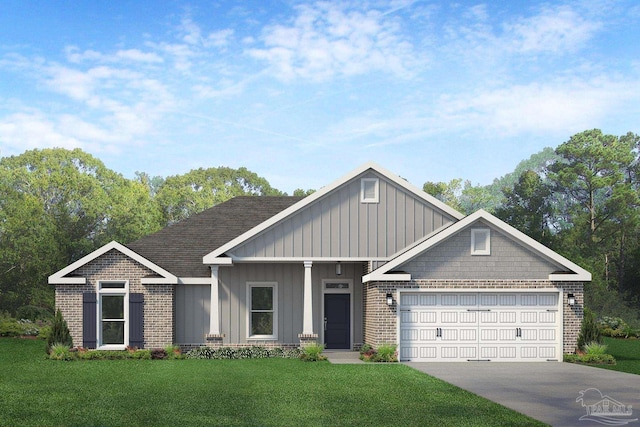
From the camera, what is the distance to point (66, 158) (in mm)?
74000

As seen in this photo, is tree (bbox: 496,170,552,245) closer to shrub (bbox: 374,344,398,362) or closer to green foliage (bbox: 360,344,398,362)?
green foliage (bbox: 360,344,398,362)

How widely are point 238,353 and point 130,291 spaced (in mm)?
4165

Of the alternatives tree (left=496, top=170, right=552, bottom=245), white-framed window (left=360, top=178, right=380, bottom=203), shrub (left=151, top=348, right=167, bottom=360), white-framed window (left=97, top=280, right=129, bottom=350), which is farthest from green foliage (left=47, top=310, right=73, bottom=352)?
tree (left=496, top=170, right=552, bottom=245)

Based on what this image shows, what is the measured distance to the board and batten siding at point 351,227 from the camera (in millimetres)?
26359

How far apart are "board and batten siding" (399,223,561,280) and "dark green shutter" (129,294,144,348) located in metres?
8.76

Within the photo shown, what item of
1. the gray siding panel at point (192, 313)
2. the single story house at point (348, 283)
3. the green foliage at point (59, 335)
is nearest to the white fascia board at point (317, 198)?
the single story house at point (348, 283)

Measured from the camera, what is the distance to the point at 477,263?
80.4ft

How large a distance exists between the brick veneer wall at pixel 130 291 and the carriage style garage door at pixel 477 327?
7888 millimetres

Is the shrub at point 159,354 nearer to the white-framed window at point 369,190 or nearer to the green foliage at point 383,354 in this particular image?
the green foliage at point 383,354

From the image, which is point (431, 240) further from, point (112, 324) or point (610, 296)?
point (610, 296)

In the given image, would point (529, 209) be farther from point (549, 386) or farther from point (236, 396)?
point (236, 396)

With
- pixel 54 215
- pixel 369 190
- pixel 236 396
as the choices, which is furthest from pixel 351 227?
pixel 54 215

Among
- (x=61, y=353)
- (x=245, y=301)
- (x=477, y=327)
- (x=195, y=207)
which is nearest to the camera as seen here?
(x=477, y=327)

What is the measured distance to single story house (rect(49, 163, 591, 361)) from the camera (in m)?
24.4
